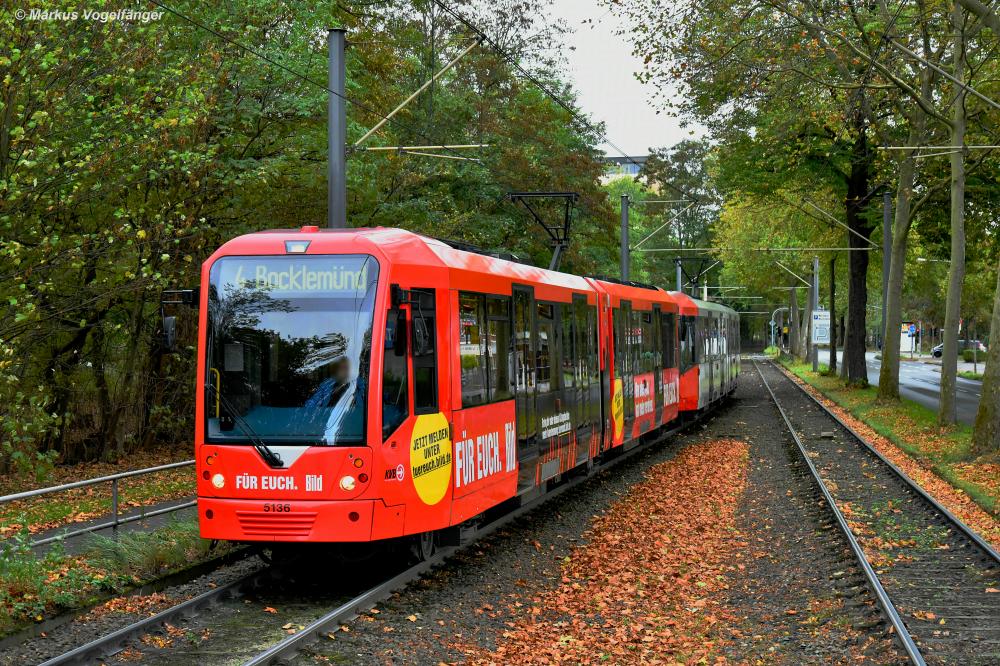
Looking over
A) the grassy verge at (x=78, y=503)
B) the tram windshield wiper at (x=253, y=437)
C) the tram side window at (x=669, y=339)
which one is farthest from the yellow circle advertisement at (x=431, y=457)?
the tram side window at (x=669, y=339)

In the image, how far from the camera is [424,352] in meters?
10.4

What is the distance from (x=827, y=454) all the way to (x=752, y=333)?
410 ft

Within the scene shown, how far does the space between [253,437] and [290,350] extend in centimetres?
79

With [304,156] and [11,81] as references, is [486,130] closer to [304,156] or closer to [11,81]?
[304,156]

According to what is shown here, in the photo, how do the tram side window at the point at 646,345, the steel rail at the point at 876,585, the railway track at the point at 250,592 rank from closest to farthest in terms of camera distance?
the railway track at the point at 250,592 → the steel rail at the point at 876,585 → the tram side window at the point at 646,345

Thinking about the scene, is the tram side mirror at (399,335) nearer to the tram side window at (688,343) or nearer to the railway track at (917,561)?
the railway track at (917,561)

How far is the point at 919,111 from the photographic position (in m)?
27.4

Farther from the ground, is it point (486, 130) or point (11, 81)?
point (486, 130)

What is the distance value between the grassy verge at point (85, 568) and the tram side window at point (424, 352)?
269 cm

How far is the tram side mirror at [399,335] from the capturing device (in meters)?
9.96

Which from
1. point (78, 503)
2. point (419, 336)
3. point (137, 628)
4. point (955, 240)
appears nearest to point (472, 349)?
point (419, 336)

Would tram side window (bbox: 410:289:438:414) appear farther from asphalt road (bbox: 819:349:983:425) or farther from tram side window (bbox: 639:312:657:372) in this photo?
asphalt road (bbox: 819:349:983:425)

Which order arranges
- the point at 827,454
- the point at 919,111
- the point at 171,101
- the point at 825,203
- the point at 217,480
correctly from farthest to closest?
the point at 825,203, the point at 919,111, the point at 827,454, the point at 171,101, the point at 217,480

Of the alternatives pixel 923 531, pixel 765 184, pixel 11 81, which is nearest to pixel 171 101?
pixel 11 81
